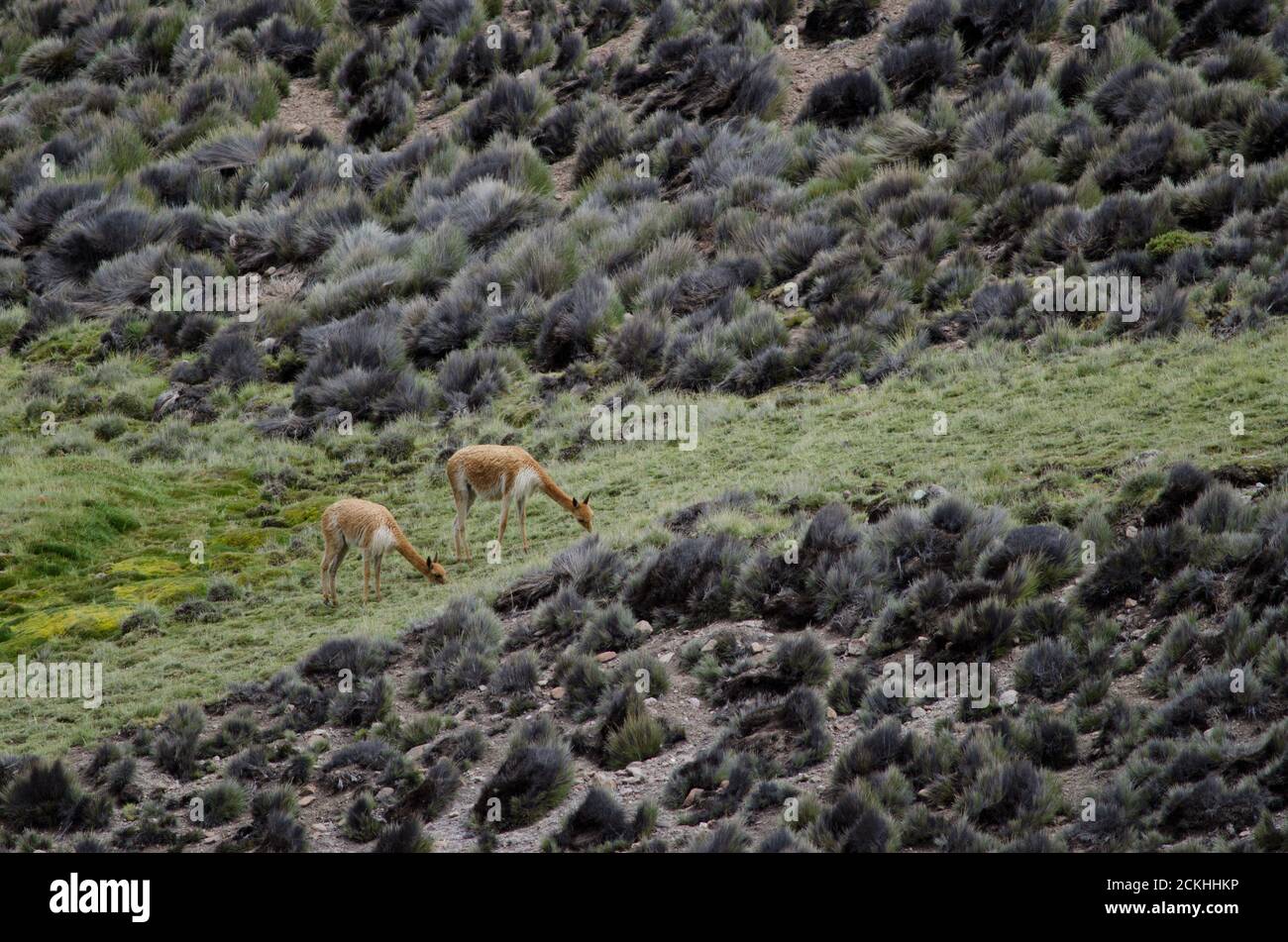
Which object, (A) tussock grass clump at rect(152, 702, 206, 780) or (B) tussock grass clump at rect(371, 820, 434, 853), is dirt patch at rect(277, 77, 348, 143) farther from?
(B) tussock grass clump at rect(371, 820, 434, 853)

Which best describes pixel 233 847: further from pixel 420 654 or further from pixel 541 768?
pixel 420 654

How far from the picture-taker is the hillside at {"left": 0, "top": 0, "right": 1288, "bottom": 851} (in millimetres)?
10766

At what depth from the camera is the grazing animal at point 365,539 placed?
48.8ft

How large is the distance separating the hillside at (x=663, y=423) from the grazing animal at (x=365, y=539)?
0.39m

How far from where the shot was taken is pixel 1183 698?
9.93 m

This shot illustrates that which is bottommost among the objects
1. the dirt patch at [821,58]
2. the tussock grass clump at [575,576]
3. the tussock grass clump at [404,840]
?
the tussock grass clump at [404,840]

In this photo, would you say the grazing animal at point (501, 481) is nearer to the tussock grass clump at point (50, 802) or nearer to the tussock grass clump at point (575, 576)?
the tussock grass clump at point (575, 576)

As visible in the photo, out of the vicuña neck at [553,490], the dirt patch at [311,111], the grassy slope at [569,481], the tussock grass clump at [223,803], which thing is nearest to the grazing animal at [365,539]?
the grassy slope at [569,481]

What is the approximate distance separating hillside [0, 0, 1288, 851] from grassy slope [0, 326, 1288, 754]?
8 cm

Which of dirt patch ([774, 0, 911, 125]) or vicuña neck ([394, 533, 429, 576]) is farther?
dirt patch ([774, 0, 911, 125])

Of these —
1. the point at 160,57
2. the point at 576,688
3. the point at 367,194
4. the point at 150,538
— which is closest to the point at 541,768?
the point at 576,688

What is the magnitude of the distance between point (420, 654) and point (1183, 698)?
6.54m

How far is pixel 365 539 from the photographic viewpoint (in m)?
14.9

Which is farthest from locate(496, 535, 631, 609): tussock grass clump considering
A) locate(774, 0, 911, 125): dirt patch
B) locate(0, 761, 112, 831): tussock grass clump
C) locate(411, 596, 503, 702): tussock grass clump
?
locate(774, 0, 911, 125): dirt patch
